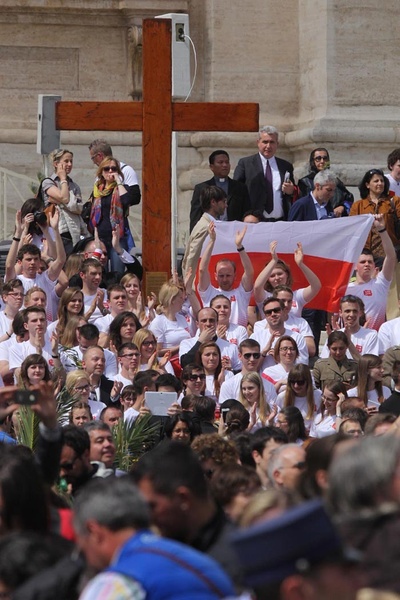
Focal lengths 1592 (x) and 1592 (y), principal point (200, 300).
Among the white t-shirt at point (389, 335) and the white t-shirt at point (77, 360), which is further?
the white t-shirt at point (389, 335)

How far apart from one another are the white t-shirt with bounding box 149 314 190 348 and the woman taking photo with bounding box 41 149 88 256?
6.06ft

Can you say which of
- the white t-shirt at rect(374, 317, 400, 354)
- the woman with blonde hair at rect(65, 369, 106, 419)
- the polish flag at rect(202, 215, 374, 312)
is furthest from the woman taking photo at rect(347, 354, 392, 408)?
the polish flag at rect(202, 215, 374, 312)

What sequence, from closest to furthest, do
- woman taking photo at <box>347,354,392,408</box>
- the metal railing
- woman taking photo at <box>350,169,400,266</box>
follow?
1. woman taking photo at <box>347,354,392,408</box>
2. woman taking photo at <box>350,169,400,266</box>
3. the metal railing

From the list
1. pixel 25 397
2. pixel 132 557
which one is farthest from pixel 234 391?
pixel 132 557

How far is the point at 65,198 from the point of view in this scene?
14.4 metres

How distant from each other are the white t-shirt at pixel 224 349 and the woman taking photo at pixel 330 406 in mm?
1387

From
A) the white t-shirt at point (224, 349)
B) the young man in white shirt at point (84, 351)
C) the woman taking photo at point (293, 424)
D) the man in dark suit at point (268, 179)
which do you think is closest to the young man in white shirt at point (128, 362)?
the young man in white shirt at point (84, 351)

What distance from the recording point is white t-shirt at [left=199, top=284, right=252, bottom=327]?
43.4ft

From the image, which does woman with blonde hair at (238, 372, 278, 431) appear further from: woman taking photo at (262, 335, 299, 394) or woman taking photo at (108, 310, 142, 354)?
woman taking photo at (108, 310, 142, 354)

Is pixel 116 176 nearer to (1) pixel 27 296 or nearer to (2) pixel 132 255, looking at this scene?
(2) pixel 132 255

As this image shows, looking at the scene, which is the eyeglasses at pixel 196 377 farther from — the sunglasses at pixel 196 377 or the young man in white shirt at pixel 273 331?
the young man in white shirt at pixel 273 331

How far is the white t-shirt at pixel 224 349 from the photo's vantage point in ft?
40.1

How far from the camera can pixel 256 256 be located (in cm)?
1388

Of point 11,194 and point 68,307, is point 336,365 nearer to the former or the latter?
point 68,307
